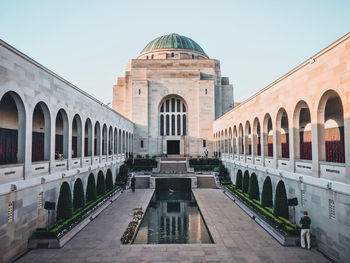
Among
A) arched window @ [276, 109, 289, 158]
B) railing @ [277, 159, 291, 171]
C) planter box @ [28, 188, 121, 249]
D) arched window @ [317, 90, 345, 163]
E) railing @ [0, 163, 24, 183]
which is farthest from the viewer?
arched window @ [276, 109, 289, 158]

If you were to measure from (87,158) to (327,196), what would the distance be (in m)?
15.5

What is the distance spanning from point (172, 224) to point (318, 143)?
29.3 feet

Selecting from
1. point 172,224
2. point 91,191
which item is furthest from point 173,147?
point 172,224

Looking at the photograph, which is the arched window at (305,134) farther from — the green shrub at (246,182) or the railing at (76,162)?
the railing at (76,162)

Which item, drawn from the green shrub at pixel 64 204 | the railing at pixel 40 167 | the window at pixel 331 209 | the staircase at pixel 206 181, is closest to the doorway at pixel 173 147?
the staircase at pixel 206 181

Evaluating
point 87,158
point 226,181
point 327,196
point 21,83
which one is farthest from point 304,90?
point 226,181

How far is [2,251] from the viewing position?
979 centimetres

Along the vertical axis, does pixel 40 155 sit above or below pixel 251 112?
A: below

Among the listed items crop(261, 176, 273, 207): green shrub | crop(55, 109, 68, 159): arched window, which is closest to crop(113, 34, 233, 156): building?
crop(55, 109, 68, 159): arched window

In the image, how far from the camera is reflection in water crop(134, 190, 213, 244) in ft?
43.3

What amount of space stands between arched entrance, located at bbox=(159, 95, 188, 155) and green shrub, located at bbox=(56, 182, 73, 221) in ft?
92.6

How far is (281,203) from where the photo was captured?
Result: 567 inches

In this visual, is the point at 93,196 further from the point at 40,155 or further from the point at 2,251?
the point at 2,251

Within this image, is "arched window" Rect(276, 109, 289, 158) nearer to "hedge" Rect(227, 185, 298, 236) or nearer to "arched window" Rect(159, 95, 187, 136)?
"hedge" Rect(227, 185, 298, 236)
